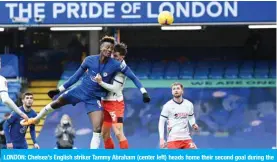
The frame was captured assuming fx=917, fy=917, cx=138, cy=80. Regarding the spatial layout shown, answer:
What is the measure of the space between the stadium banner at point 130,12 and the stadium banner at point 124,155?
36.4 feet

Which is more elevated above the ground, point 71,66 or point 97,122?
point 71,66

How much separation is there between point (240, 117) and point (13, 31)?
265 inches

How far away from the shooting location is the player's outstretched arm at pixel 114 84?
13.7m

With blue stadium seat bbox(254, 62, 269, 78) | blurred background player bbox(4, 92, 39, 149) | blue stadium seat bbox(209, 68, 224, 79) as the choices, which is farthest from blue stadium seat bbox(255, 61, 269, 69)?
blurred background player bbox(4, 92, 39, 149)

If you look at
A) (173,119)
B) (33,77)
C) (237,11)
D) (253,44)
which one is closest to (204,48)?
(253,44)

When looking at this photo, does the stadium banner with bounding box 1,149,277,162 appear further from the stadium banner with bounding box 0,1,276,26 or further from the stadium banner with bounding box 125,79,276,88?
the stadium banner with bounding box 125,79,276,88

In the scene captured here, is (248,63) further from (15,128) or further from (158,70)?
(15,128)

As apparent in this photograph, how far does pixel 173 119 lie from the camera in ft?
48.3

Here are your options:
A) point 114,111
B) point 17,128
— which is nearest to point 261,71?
point 17,128

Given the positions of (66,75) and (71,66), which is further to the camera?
(71,66)

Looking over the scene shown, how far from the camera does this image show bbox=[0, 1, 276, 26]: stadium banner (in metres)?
22.2

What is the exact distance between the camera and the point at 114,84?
551 inches

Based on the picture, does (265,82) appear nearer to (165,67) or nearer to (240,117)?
(240,117)

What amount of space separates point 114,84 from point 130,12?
8.56m
